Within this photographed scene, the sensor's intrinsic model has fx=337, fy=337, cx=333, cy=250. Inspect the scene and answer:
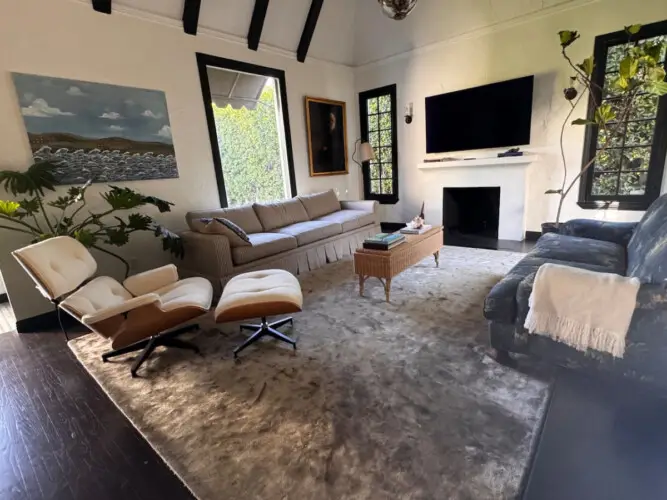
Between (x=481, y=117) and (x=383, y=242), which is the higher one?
(x=481, y=117)

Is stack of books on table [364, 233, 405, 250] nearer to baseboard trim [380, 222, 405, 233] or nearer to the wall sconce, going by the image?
baseboard trim [380, 222, 405, 233]

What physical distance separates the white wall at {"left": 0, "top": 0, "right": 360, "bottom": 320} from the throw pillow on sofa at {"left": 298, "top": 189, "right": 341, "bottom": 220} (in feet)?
3.17

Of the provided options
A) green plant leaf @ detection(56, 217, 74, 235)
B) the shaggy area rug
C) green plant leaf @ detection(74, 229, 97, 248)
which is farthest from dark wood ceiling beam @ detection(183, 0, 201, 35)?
the shaggy area rug

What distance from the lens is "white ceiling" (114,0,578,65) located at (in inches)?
156

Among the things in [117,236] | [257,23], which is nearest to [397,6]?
[257,23]

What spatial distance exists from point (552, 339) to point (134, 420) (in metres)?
2.18

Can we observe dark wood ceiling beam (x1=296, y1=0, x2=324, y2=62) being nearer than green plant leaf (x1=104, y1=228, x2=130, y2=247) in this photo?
No

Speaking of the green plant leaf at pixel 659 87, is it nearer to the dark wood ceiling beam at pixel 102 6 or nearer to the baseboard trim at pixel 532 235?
the baseboard trim at pixel 532 235

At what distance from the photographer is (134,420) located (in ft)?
5.64

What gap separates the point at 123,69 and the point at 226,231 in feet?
6.32

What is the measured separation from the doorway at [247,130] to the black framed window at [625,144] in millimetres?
3852

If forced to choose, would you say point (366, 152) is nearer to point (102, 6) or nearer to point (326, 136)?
point (326, 136)

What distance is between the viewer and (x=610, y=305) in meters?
1.51

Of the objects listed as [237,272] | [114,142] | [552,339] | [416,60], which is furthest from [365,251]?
[416,60]
